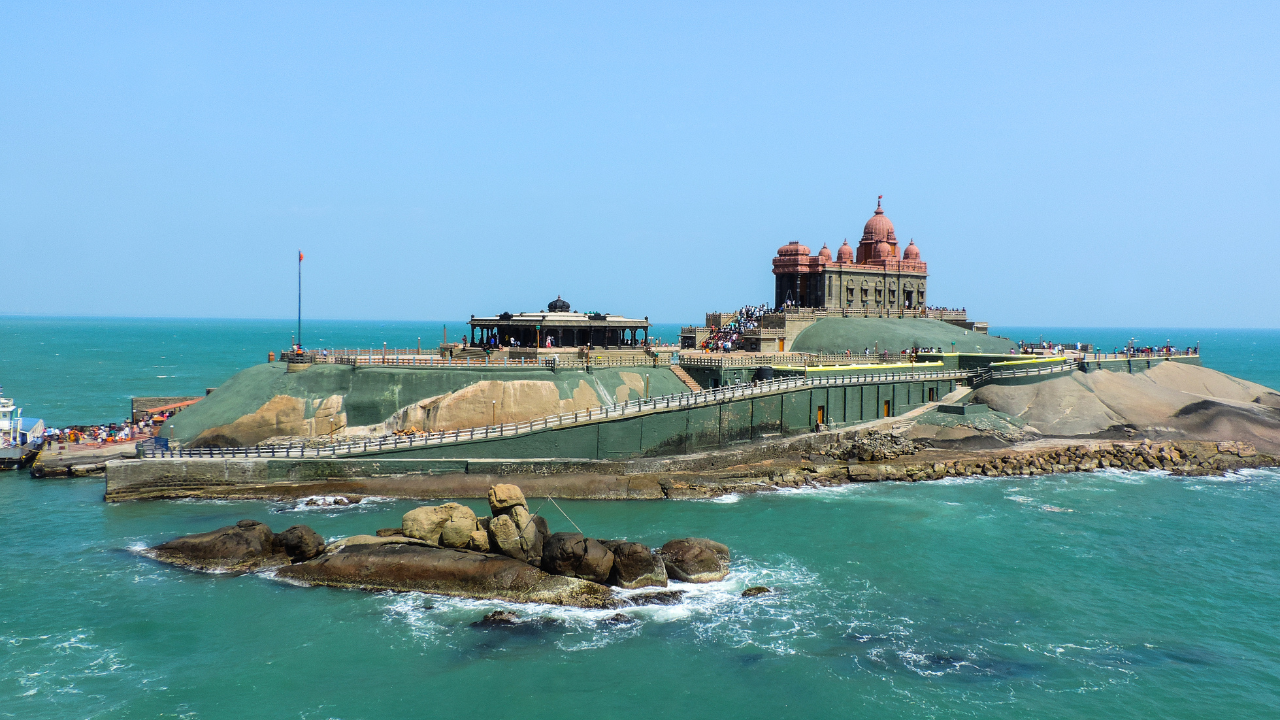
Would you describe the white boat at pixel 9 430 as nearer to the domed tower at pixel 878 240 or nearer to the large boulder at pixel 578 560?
the large boulder at pixel 578 560

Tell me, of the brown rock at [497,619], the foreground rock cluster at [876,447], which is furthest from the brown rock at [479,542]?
the foreground rock cluster at [876,447]

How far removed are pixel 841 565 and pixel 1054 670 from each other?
10554mm

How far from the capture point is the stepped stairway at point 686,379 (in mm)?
62500

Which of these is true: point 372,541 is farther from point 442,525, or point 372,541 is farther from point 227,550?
point 227,550

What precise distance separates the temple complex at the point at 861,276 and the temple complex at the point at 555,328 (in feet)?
76.1

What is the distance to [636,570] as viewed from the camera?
110 feet

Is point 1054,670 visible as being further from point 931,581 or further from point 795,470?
point 795,470

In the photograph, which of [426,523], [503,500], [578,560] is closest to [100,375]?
[426,523]

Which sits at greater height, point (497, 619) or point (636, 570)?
point (636, 570)

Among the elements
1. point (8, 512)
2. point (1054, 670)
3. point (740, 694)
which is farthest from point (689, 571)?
point (8, 512)

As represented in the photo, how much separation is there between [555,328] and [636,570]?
30009 millimetres

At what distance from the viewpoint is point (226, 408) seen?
5272cm

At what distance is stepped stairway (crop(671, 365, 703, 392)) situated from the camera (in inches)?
2461

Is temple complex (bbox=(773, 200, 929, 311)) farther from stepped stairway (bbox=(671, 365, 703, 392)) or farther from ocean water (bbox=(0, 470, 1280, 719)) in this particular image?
ocean water (bbox=(0, 470, 1280, 719))
